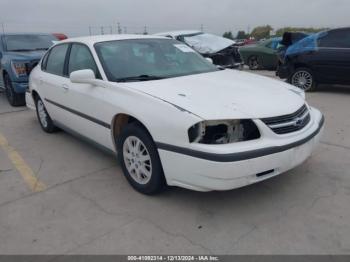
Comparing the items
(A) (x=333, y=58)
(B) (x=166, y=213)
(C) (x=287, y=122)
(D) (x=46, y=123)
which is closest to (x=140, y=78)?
(B) (x=166, y=213)

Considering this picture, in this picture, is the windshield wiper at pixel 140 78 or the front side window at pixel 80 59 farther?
the front side window at pixel 80 59

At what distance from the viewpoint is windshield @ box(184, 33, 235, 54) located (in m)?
10.5

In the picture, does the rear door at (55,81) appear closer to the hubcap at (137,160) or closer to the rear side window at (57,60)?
the rear side window at (57,60)

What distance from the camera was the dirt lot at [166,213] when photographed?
2.68 meters

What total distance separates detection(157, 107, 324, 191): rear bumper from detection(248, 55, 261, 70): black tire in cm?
1141

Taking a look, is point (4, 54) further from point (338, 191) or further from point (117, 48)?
point (338, 191)

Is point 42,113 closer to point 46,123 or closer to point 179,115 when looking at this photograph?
point 46,123

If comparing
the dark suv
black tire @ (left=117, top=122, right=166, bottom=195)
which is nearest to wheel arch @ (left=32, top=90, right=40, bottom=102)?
black tire @ (left=117, top=122, right=166, bottom=195)

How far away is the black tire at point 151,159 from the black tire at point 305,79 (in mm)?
6224

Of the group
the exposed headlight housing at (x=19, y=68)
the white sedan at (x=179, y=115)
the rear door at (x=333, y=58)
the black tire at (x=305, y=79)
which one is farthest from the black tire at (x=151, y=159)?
the black tire at (x=305, y=79)

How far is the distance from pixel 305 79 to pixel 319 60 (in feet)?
1.89

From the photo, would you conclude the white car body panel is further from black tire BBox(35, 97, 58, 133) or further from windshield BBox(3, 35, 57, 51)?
black tire BBox(35, 97, 58, 133)

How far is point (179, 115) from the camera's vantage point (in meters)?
2.82

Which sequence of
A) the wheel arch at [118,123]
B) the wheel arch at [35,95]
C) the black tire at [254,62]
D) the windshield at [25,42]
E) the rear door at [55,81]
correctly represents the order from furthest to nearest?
the black tire at [254,62] < the windshield at [25,42] < the wheel arch at [35,95] < the rear door at [55,81] < the wheel arch at [118,123]
